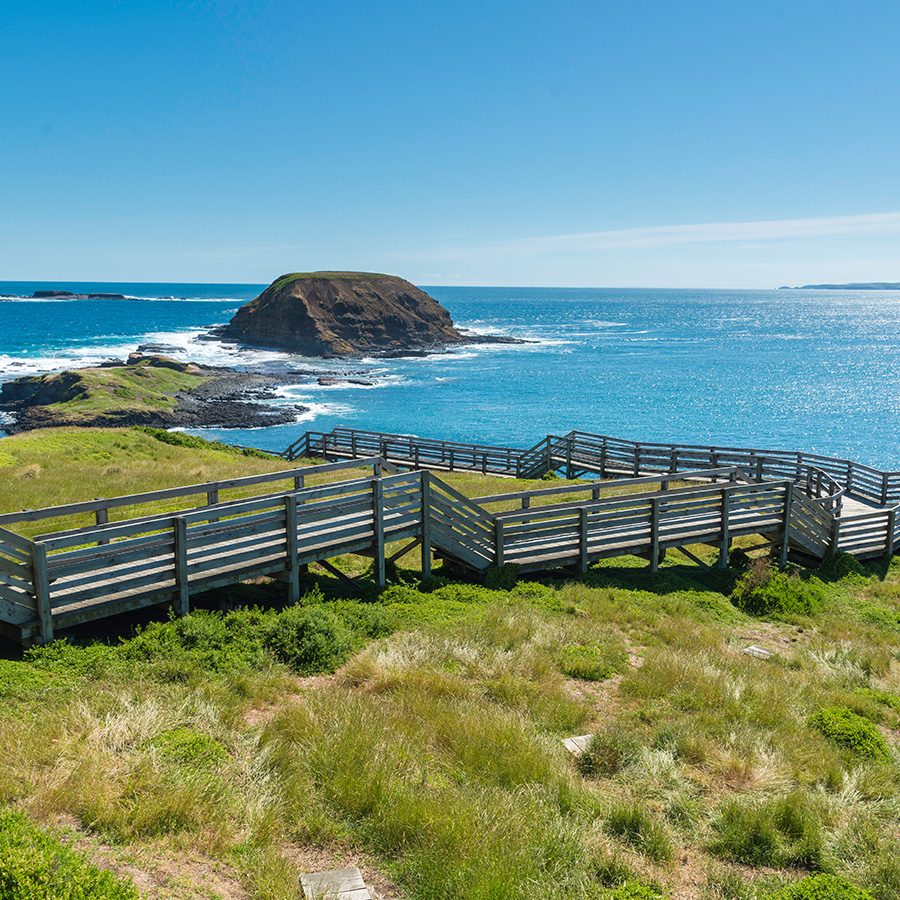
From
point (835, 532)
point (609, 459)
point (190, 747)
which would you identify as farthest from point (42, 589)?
point (609, 459)

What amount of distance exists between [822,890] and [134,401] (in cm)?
6314

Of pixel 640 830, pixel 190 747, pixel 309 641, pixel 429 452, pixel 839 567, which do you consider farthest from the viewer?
pixel 429 452

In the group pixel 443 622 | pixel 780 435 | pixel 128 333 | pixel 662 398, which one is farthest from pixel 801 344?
pixel 443 622

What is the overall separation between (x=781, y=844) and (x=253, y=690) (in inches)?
220

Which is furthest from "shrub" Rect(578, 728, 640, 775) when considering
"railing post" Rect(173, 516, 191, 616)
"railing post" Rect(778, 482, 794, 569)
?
"railing post" Rect(778, 482, 794, 569)

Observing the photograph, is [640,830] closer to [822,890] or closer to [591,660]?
[822,890]

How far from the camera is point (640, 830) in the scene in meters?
6.45

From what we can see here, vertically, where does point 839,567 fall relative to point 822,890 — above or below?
below

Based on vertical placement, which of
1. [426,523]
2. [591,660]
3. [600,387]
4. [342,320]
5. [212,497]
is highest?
[342,320]

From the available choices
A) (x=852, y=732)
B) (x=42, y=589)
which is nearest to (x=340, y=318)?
(x=42, y=589)

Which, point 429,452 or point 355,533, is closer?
point 355,533

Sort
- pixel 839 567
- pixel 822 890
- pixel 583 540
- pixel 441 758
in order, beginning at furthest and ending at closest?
pixel 839 567
pixel 583 540
pixel 441 758
pixel 822 890

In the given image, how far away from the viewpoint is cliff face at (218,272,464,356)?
118250 millimetres

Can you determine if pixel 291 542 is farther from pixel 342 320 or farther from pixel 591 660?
pixel 342 320
